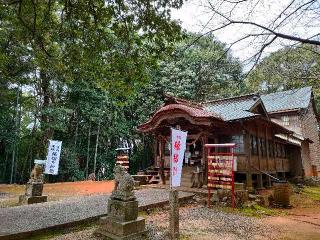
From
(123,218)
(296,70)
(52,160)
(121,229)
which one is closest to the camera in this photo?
(121,229)

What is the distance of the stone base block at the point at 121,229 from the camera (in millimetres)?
6488

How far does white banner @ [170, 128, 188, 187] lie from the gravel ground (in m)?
1.44

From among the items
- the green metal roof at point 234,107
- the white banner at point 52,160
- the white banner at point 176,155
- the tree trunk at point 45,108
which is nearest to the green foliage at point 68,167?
the tree trunk at point 45,108

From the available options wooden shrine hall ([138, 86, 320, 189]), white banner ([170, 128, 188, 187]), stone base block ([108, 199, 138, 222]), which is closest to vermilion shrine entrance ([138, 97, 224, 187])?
wooden shrine hall ([138, 86, 320, 189])

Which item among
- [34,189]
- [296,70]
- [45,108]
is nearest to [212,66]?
[296,70]

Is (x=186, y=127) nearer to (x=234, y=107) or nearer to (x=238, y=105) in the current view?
(x=234, y=107)

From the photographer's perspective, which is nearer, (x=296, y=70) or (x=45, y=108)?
(x=296, y=70)

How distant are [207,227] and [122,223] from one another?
9.02 ft

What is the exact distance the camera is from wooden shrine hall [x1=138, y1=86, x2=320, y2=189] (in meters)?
14.3

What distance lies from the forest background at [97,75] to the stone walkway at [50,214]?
3.81 metres

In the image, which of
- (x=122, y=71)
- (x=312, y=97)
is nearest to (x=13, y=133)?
(x=122, y=71)

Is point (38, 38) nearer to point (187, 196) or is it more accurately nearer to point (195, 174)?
point (187, 196)

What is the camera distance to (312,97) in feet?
91.7

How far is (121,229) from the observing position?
6477 millimetres
